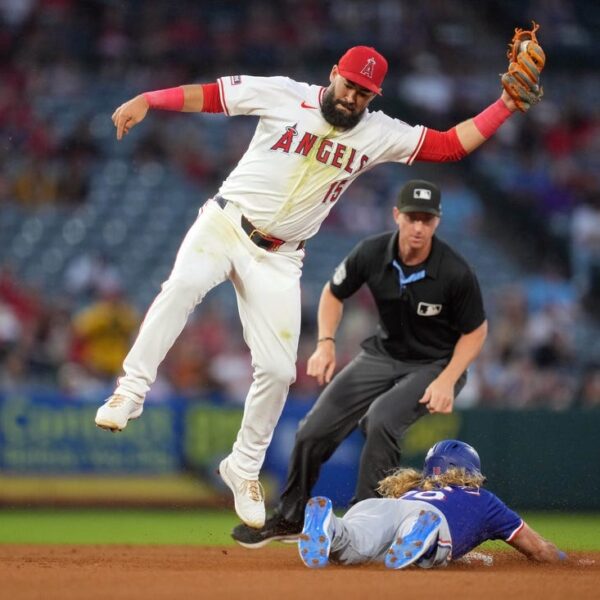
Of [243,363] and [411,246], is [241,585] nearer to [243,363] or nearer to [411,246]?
[411,246]

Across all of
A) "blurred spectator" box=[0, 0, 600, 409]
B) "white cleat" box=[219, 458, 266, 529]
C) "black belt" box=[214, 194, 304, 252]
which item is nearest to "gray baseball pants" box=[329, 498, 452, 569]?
"white cleat" box=[219, 458, 266, 529]

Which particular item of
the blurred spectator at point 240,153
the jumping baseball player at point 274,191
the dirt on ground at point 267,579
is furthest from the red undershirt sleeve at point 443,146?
the blurred spectator at point 240,153

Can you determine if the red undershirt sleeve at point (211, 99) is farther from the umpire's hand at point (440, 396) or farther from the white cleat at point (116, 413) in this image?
the umpire's hand at point (440, 396)

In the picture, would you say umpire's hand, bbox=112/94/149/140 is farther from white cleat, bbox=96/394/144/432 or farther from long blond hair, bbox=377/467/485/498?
long blond hair, bbox=377/467/485/498

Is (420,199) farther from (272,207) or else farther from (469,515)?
(469,515)

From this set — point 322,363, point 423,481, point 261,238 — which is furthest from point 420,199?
point 423,481

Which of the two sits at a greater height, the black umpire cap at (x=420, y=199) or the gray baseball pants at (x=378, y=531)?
the black umpire cap at (x=420, y=199)
